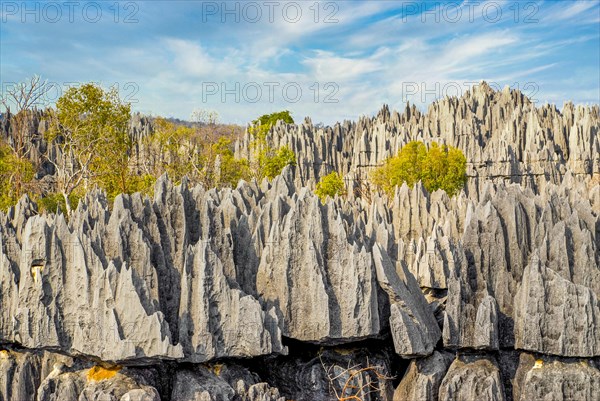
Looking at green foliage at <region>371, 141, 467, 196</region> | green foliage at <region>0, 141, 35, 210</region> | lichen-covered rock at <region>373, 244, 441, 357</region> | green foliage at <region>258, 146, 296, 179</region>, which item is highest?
green foliage at <region>258, 146, 296, 179</region>

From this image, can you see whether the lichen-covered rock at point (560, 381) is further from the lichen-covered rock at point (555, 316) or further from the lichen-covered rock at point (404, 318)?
the lichen-covered rock at point (404, 318)

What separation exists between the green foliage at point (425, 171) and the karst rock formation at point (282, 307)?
2908 cm

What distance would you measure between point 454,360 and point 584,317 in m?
2.87

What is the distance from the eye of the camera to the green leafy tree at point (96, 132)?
3391cm

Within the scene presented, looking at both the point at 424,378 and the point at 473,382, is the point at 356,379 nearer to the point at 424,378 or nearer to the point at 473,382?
the point at 424,378

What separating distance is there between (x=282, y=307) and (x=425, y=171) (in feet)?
110

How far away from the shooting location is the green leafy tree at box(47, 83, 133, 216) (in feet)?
111

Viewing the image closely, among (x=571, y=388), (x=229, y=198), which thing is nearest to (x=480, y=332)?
(x=571, y=388)

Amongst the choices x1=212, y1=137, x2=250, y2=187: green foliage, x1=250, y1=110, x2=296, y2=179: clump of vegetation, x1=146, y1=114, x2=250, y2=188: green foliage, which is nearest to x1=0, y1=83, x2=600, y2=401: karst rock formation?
x1=146, y1=114, x2=250, y2=188: green foliage

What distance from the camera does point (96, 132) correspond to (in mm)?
35250

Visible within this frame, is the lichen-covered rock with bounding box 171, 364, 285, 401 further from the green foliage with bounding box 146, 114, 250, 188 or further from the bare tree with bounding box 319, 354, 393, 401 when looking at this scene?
the green foliage with bounding box 146, 114, 250, 188

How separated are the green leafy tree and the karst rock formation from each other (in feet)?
64.5

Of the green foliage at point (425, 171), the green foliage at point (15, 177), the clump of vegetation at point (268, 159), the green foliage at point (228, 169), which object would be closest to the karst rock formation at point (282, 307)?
the green foliage at point (15, 177)

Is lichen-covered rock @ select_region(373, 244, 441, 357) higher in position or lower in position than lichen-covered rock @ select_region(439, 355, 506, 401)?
higher
